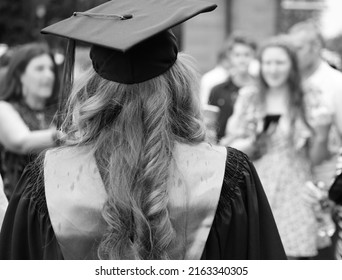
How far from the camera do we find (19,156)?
4180 millimetres

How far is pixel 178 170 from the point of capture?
2.05m

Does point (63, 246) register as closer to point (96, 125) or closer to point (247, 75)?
point (96, 125)

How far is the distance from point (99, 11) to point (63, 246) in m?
0.79

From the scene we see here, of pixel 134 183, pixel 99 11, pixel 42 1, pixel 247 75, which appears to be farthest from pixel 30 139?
pixel 42 1

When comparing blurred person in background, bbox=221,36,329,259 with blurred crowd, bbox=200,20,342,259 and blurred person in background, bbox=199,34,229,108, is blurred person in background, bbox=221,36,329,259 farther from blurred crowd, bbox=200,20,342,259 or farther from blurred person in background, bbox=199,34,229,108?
blurred person in background, bbox=199,34,229,108

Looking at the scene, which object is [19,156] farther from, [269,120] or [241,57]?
[241,57]

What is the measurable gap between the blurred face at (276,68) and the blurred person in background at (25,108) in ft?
4.75

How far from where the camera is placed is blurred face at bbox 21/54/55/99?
14.2ft

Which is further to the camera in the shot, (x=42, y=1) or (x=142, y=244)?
(x=42, y=1)

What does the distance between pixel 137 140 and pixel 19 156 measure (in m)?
2.29

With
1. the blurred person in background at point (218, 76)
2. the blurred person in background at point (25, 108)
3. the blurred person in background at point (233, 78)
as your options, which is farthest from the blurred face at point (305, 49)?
the blurred person in background at point (25, 108)

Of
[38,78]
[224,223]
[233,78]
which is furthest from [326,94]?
[224,223]

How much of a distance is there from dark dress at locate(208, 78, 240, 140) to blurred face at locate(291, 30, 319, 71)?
0.83m

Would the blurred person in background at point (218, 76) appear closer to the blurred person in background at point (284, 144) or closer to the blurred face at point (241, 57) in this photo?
the blurred face at point (241, 57)
